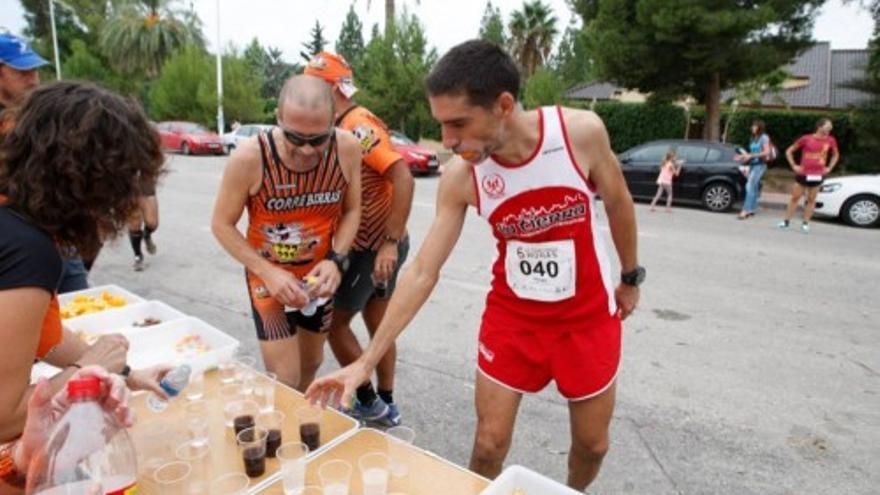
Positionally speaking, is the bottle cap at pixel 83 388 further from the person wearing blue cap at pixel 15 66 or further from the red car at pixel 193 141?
the red car at pixel 193 141

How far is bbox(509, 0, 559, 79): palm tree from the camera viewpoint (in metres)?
35.1

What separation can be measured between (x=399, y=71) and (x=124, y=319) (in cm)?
2074

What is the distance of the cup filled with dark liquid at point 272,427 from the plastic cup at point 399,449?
1.14 ft

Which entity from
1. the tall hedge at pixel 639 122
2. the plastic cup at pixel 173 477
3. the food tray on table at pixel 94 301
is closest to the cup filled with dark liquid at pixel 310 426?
the plastic cup at pixel 173 477

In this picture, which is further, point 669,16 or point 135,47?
point 135,47

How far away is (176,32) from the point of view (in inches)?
1553

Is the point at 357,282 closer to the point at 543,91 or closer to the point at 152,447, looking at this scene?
the point at 152,447

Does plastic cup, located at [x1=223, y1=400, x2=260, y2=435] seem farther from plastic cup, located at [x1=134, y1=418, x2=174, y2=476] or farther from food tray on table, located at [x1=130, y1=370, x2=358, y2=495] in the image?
plastic cup, located at [x1=134, y1=418, x2=174, y2=476]

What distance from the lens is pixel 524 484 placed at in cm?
163

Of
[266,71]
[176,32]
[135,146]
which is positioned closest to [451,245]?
[135,146]

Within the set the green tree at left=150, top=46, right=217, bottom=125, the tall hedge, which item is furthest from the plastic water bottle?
the green tree at left=150, top=46, right=217, bottom=125

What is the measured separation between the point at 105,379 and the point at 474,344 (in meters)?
3.42

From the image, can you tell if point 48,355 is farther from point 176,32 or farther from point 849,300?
point 176,32

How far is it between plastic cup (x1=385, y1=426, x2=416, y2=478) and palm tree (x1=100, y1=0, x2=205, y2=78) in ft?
139
